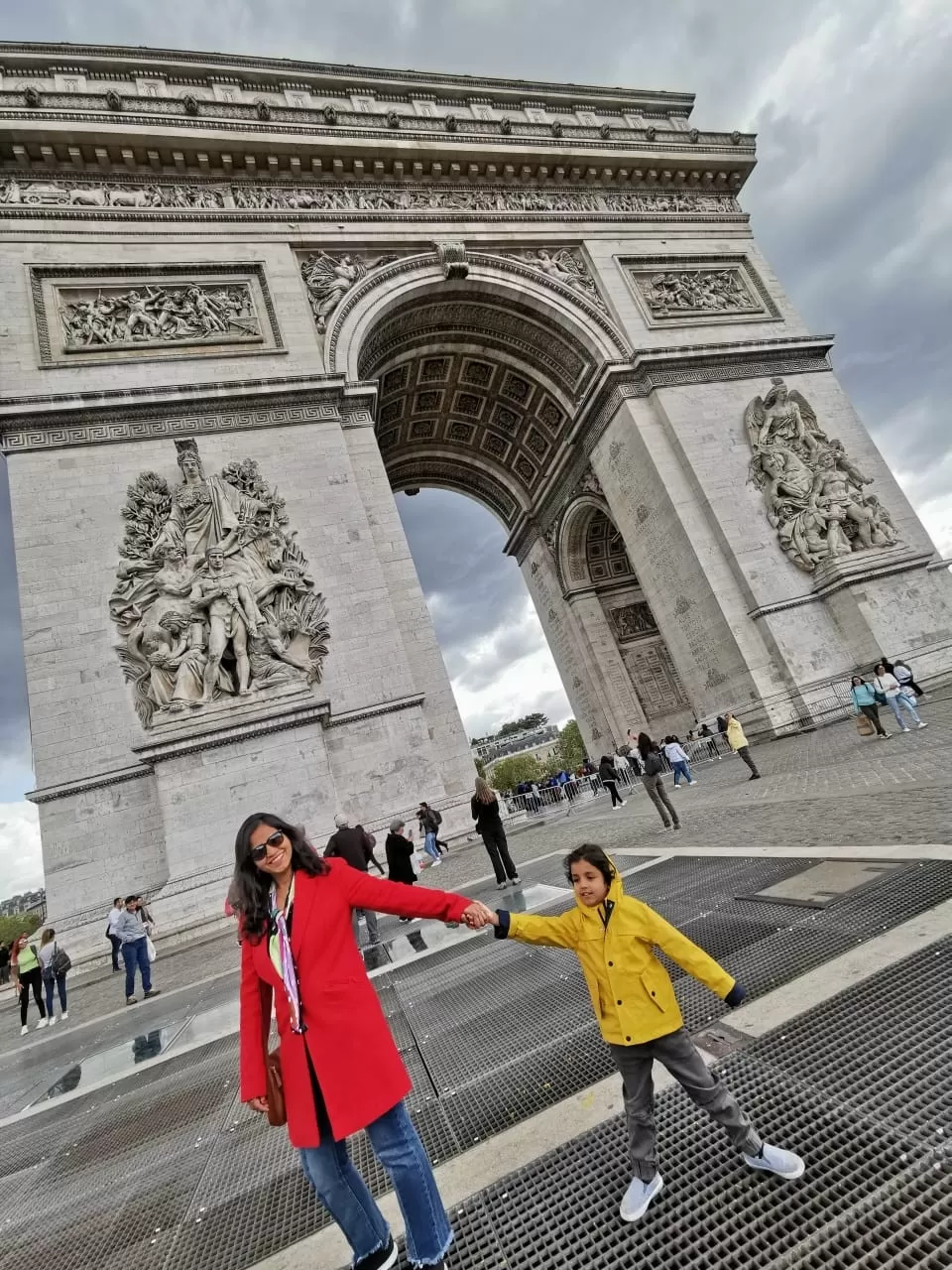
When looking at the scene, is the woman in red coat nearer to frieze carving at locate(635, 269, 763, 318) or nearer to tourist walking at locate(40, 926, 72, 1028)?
tourist walking at locate(40, 926, 72, 1028)

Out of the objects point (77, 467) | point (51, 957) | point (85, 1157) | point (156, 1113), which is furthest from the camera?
point (77, 467)

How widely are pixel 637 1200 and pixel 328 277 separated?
679 inches

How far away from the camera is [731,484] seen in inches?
609

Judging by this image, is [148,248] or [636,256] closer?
[148,248]

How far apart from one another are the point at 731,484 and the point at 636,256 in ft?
25.3

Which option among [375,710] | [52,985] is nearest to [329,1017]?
[52,985]

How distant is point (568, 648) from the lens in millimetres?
22281

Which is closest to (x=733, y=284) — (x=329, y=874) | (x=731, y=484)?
(x=731, y=484)

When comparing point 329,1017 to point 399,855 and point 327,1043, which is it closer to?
point 327,1043

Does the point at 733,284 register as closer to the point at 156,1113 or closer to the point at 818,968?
the point at 818,968

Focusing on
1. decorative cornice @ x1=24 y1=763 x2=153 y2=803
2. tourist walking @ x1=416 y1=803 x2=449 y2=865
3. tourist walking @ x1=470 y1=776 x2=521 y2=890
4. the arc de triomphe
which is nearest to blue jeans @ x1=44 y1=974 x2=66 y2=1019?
the arc de triomphe

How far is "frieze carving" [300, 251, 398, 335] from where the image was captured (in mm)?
14594

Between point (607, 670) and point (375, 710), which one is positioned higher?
point (607, 670)

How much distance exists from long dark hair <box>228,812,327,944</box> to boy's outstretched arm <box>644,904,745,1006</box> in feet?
3.49
